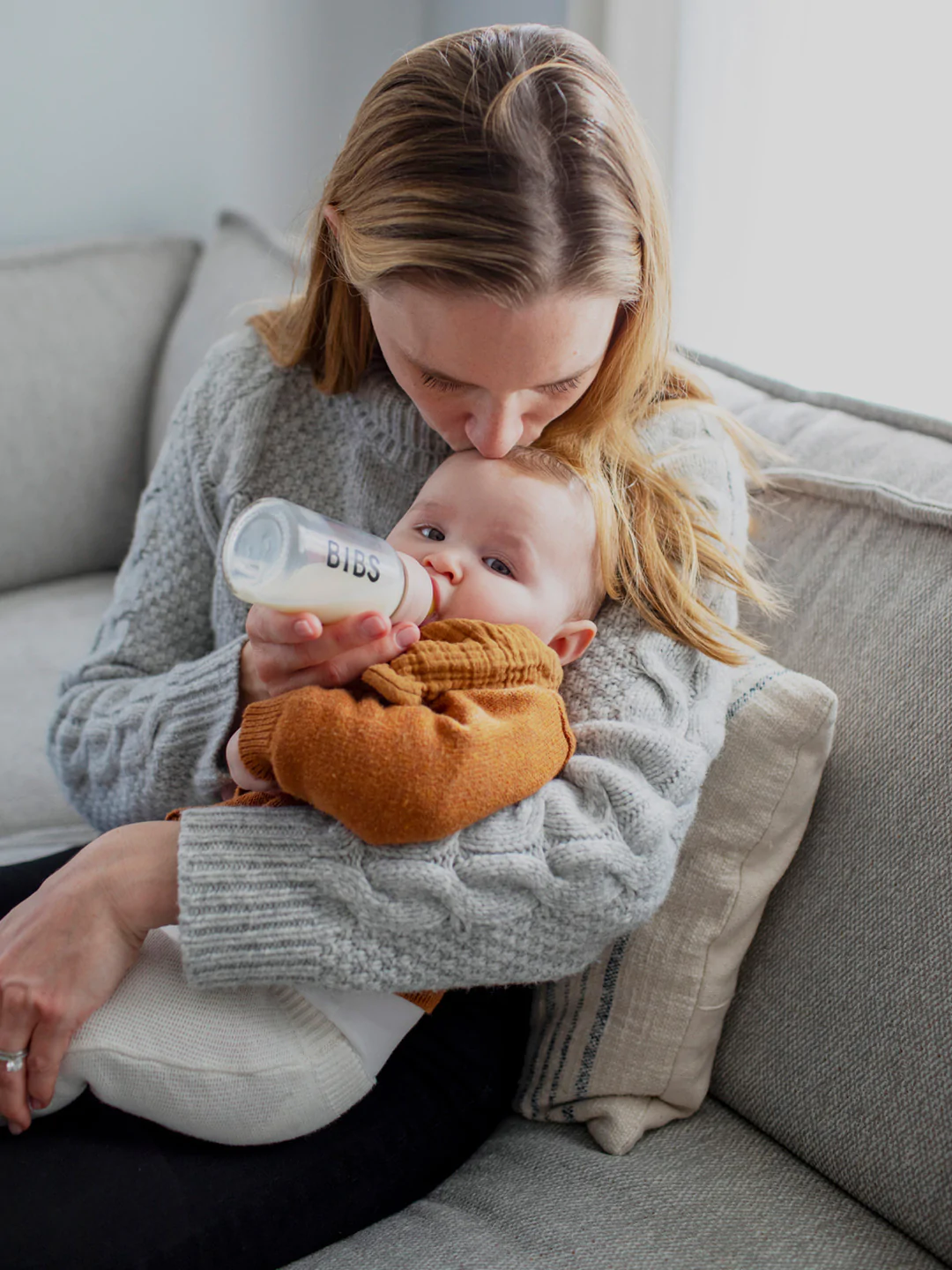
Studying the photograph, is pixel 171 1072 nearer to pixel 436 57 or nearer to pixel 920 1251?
pixel 920 1251

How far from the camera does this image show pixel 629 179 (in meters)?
0.96

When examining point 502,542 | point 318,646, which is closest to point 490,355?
point 502,542

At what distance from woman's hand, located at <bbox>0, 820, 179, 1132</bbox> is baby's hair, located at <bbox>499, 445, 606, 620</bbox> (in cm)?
44

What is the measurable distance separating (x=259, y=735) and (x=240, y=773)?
88mm

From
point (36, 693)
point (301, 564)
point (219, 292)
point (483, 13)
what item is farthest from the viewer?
point (483, 13)

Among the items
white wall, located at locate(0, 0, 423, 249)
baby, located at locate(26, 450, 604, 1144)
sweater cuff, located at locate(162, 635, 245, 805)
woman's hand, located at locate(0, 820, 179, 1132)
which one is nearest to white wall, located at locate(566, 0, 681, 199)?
white wall, located at locate(0, 0, 423, 249)

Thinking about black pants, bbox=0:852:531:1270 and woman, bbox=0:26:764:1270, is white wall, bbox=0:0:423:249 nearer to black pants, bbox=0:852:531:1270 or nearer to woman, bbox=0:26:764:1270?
woman, bbox=0:26:764:1270

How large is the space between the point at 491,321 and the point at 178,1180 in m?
0.74

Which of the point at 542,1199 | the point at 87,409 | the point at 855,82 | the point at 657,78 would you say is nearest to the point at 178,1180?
the point at 542,1199

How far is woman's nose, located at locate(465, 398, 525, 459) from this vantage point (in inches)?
38.1

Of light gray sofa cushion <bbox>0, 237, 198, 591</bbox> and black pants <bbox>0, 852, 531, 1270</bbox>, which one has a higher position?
light gray sofa cushion <bbox>0, 237, 198, 591</bbox>

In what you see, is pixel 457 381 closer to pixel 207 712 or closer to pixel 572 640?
pixel 572 640

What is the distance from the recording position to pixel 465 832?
922mm

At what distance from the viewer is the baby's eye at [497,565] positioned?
1025 mm
